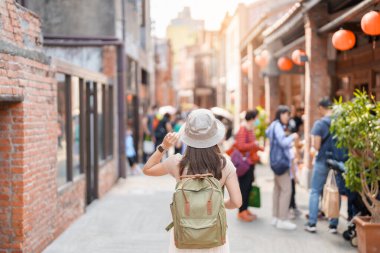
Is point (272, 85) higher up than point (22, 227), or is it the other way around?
point (272, 85)

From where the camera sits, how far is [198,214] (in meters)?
3.79

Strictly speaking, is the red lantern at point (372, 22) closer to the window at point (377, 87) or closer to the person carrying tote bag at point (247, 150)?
the person carrying tote bag at point (247, 150)

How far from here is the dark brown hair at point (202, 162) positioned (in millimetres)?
3947

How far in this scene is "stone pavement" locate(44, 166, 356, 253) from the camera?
7.20 m

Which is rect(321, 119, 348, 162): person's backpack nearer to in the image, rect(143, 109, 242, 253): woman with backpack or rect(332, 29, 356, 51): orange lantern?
rect(332, 29, 356, 51): orange lantern

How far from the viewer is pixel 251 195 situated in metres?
8.93

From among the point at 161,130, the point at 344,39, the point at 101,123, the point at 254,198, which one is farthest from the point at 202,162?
the point at 161,130

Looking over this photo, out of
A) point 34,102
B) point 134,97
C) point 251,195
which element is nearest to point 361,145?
point 251,195

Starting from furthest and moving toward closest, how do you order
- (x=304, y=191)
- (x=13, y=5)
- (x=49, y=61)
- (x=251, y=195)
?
(x=304, y=191)
(x=251, y=195)
(x=49, y=61)
(x=13, y=5)

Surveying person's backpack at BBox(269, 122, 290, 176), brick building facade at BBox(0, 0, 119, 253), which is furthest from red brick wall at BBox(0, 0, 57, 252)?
person's backpack at BBox(269, 122, 290, 176)

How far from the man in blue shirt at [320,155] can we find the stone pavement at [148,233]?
7.3 inches

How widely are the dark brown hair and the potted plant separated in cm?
291

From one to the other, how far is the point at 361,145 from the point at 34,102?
12.0 feet

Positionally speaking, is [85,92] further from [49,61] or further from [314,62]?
[314,62]
